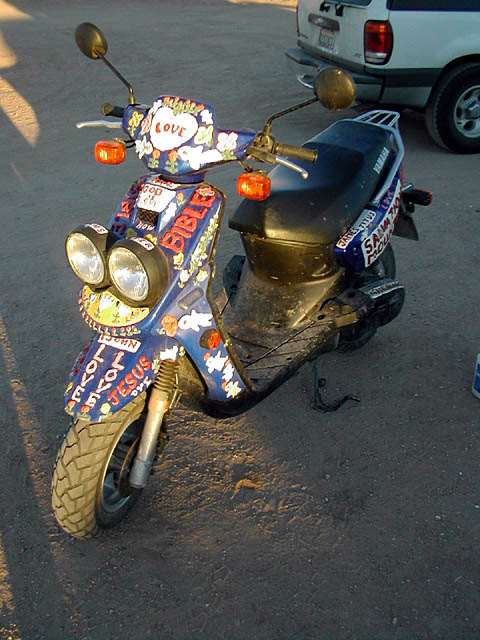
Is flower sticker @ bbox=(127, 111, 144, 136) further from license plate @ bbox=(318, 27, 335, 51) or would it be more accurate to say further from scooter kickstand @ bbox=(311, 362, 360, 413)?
license plate @ bbox=(318, 27, 335, 51)

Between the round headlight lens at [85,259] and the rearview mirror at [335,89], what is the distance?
3.42 feet

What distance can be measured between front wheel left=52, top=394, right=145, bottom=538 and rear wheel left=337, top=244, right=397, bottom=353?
1502 mm

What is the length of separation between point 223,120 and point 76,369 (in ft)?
19.2

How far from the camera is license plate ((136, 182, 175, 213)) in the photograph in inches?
116

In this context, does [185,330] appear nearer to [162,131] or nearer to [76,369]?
[76,369]

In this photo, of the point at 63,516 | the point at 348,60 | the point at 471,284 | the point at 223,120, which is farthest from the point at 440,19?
the point at 63,516

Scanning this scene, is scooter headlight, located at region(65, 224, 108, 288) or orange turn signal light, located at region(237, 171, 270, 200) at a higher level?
orange turn signal light, located at region(237, 171, 270, 200)

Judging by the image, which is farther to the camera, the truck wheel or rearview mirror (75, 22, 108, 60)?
the truck wheel

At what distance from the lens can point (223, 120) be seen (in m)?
8.27

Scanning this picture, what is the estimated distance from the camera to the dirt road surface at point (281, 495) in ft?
9.41

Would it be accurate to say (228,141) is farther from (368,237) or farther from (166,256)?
(368,237)

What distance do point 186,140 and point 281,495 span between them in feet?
5.35

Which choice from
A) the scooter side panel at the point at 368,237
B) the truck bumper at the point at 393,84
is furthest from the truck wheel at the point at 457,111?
the scooter side panel at the point at 368,237

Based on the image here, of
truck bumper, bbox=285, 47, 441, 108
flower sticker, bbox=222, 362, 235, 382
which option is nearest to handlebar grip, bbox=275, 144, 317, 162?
flower sticker, bbox=222, 362, 235, 382
